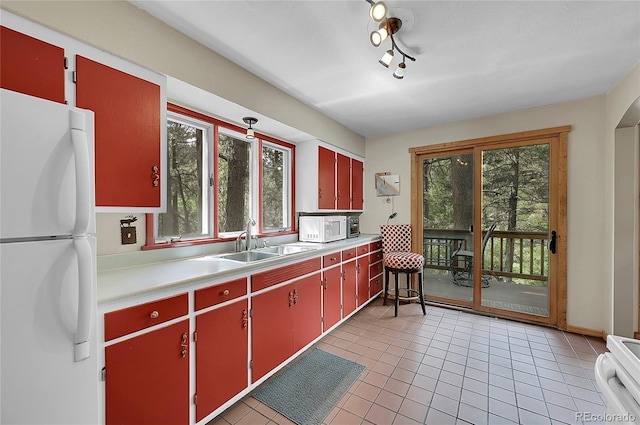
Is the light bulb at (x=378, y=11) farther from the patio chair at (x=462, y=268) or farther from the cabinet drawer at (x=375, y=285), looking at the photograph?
the patio chair at (x=462, y=268)

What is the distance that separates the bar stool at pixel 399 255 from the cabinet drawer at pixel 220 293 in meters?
2.22

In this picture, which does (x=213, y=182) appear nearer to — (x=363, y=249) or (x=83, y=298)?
(x=83, y=298)

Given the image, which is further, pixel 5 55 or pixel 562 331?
pixel 562 331

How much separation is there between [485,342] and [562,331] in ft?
3.40

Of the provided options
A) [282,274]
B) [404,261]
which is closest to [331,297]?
[282,274]

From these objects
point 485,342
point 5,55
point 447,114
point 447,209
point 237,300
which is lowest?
point 485,342

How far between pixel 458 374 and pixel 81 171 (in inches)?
110

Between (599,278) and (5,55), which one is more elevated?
(5,55)

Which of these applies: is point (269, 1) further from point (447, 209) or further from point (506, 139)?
point (447, 209)

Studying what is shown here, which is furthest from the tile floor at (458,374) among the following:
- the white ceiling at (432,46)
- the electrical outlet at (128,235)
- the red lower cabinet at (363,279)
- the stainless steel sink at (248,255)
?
the white ceiling at (432,46)

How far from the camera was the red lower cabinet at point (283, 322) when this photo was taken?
194 centimetres

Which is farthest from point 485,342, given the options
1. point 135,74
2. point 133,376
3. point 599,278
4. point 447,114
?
point 135,74

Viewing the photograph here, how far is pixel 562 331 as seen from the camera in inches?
115

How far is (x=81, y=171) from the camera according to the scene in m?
0.99
